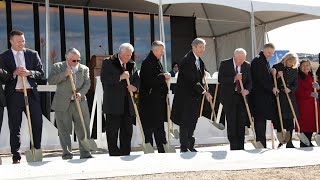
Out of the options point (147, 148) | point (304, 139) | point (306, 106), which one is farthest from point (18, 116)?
point (306, 106)

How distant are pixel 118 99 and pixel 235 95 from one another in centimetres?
146

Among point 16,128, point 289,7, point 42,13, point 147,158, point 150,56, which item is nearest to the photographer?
point 147,158

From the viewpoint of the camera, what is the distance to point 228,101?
5.92 metres

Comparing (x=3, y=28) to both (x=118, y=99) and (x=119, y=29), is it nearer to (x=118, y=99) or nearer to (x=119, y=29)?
(x=119, y=29)

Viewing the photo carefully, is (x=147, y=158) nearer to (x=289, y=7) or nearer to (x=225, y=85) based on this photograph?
(x=225, y=85)

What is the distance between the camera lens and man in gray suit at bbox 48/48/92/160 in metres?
5.44

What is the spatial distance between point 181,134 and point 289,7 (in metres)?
6.22

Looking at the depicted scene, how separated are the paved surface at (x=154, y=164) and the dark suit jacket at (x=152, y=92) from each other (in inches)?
37.3

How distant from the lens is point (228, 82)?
591 cm

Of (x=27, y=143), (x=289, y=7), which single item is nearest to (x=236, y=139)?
(x=27, y=143)

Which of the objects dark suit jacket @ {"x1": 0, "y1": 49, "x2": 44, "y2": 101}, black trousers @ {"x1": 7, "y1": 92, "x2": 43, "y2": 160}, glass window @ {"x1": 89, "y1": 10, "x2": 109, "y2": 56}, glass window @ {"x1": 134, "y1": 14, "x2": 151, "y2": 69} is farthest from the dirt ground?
glass window @ {"x1": 134, "y1": 14, "x2": 151, "y2": 69}

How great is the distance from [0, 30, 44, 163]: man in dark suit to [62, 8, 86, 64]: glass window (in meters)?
7.48

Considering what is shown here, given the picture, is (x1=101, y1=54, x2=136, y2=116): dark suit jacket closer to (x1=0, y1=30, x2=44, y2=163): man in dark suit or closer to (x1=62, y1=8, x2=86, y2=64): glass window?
(x1=0, y1=30, x2=44, y2=163): man in dark suit

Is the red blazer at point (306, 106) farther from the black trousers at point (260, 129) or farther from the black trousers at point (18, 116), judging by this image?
the black trousers at point (18, 116)
